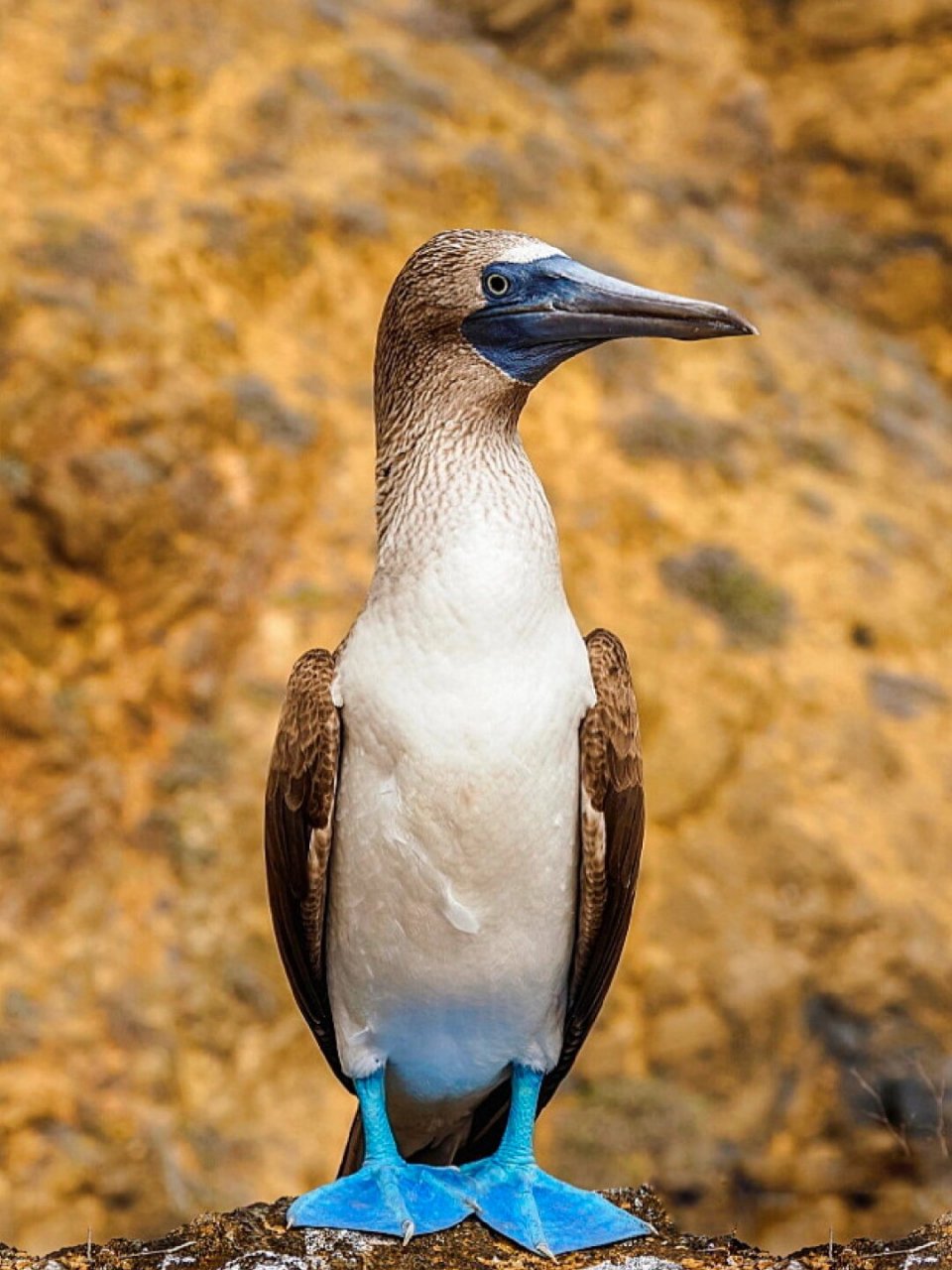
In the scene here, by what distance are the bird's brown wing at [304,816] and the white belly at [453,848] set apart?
0.15 feet

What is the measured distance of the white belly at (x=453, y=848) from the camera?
4.63 m

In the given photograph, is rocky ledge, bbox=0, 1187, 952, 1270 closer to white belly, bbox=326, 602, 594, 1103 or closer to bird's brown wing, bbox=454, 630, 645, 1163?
white belly, bbox=326, 602, 594, 1103

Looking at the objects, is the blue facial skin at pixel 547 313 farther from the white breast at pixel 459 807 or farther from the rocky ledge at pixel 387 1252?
the rocky ledge at pixel 387 1252

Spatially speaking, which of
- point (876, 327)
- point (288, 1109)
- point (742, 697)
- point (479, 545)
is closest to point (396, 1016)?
point (479, 545)

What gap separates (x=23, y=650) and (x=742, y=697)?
17.5 ft

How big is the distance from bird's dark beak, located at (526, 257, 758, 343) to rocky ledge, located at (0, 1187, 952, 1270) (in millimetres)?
2491

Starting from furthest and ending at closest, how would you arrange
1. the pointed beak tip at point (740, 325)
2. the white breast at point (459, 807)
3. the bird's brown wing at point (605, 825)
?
the bird's brown wing at point (605, 825) < the white breast at point (459, 807) < the pointed beak tip at point (740, 325)

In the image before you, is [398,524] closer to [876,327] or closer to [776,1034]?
[776,1034]

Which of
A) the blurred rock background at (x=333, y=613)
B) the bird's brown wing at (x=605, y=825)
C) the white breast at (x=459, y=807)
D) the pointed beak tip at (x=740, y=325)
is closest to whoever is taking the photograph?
the pointed beak tip at (x=740, y=325)

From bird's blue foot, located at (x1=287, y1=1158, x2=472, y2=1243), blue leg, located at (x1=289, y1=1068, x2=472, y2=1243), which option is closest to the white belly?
blue leg, located at (x1=289, y1=1068, x2=472, y2=1243)

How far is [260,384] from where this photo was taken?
13.9m

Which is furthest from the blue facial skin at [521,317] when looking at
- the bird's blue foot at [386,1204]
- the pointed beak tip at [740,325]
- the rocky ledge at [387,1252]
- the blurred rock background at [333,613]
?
the blurred rock background at [333,613]

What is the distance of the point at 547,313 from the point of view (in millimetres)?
4773

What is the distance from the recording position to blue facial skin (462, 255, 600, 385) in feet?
15.7
